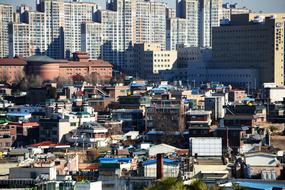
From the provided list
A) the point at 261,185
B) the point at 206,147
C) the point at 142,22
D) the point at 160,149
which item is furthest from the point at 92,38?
the point at 261,185

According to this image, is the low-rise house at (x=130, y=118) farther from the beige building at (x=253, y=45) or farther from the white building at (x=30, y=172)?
the beige building at (x=253, y=45)

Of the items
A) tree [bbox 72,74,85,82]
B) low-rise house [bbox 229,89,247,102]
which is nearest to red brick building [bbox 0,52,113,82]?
tree [bbox 72,74,85,82]

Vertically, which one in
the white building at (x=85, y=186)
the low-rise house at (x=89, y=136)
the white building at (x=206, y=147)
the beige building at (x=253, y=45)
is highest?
the beige building at (x=253, y=45)

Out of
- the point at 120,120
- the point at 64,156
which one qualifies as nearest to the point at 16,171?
the point at 64,156

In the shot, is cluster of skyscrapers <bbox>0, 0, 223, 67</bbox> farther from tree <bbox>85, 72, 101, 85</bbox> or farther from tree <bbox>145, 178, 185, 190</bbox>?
tree <bbox>145, 178, 185, 190</bbox>

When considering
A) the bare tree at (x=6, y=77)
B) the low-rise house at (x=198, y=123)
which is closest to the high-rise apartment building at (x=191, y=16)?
the bare tree at (x=6, y=77)

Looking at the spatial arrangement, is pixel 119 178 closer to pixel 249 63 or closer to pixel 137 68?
pixel 249 63

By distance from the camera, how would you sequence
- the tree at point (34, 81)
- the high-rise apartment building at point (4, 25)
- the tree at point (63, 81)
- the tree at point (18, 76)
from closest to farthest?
the tree at point (34, 81) < the tree at point (63, 81) < the tree at point (18, 76) < the high-rise apartment building at point (4, 25)
